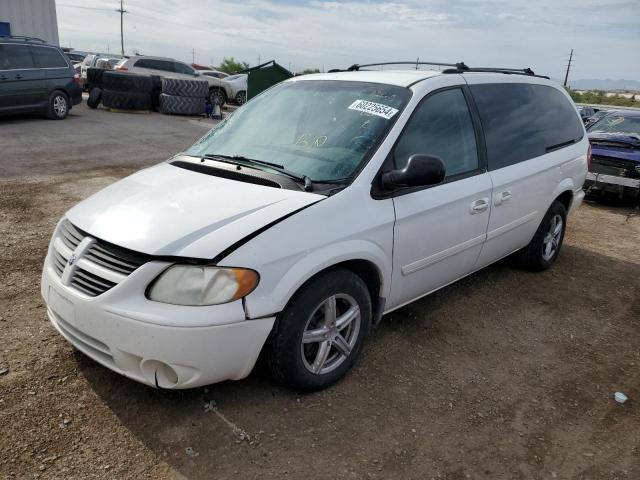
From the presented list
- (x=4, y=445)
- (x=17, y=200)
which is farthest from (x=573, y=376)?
(x=17, y=200)

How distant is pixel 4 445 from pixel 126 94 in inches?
634

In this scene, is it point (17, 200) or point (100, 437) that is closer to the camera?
point (100, 437)

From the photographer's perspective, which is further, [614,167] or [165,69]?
[165,69]

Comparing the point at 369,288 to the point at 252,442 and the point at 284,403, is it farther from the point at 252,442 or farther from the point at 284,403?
the point at 252,442

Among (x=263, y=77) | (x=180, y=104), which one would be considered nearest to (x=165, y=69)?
(x=180, y=104)

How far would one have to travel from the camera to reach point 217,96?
68.4 feet

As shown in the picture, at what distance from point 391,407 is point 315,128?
1756 millimetres

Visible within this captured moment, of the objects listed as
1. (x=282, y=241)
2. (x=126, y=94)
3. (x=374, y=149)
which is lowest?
(x=126, y=94)

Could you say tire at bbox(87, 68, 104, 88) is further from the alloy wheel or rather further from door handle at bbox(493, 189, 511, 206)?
the alloy wheel

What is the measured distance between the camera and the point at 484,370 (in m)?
3.38

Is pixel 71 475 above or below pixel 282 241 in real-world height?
below

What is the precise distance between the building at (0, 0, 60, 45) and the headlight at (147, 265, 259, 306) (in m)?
24.5

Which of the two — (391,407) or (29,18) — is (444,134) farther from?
(29,18)

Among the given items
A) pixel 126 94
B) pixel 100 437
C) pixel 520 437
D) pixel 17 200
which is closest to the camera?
pixel 100 437
